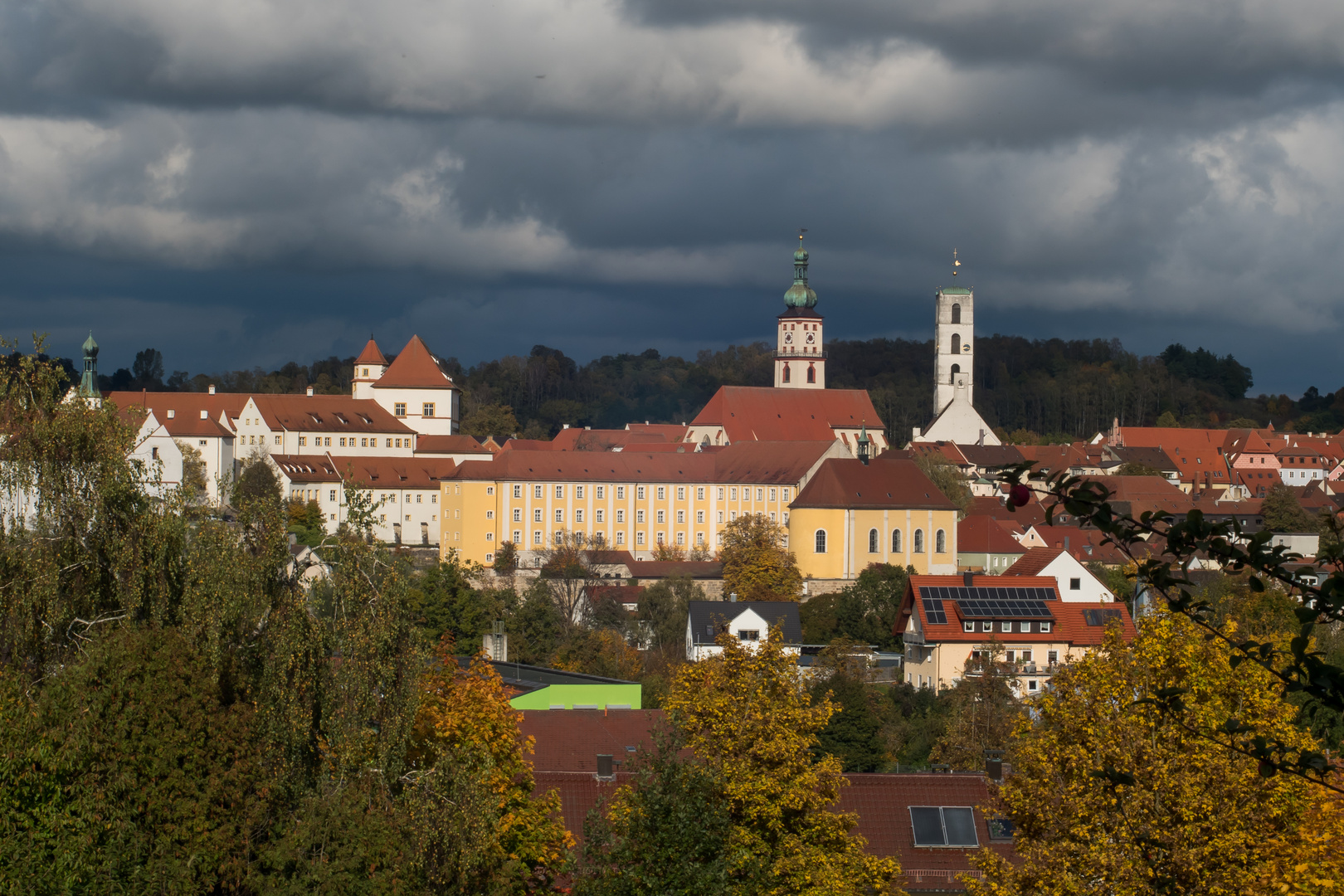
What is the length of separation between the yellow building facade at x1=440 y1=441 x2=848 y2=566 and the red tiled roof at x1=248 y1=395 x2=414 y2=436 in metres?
18.0

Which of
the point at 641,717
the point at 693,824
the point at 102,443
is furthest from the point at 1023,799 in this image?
the point at 641,717

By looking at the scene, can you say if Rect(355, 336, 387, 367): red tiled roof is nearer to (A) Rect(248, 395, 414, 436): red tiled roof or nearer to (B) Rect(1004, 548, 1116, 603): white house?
(A) Rect(248, 395, 414, 436): red tiled roof

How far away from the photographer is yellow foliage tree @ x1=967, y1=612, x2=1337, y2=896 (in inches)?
626

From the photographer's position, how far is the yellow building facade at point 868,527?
8388 cm

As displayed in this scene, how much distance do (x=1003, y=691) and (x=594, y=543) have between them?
147ft

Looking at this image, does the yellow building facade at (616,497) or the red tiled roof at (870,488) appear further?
the yellow building facade at (616,497)

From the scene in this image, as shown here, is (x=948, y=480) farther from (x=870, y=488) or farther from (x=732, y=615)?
(x=732, y=615)

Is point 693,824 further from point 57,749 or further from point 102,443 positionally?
point 102,443

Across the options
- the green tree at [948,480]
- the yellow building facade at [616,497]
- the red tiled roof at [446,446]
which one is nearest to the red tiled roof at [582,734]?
the yellow building facade at [616,497]

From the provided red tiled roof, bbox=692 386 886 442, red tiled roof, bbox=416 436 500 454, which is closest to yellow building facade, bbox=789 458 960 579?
red tiled roof, bbox=692 386 886 442

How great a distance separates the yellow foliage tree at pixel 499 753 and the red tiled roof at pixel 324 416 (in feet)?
288

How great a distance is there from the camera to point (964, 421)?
13262 centimetres

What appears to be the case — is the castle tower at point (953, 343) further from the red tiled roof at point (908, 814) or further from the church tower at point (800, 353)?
the red tiled roof at point (908, 814)

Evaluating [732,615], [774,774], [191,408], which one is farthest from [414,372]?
[774,774]
